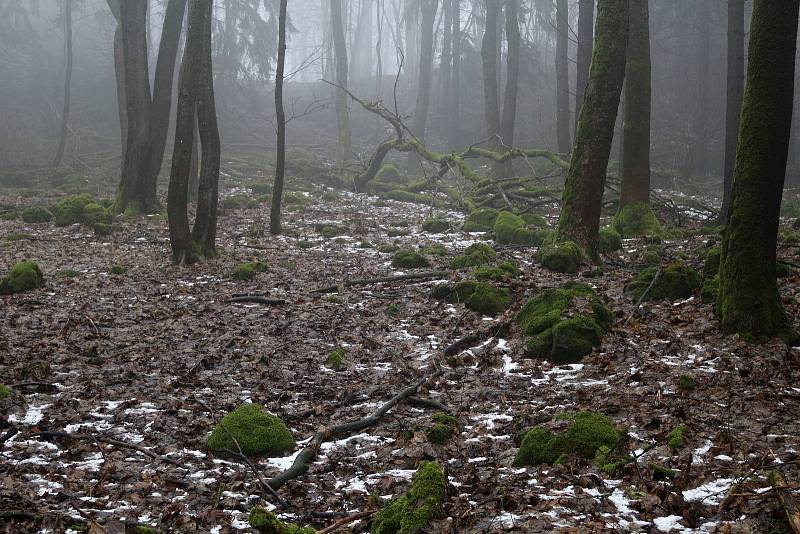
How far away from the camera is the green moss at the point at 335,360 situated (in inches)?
293

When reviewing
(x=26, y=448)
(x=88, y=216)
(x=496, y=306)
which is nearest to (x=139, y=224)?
(x=88, y=216)

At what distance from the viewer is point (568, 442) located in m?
4.70

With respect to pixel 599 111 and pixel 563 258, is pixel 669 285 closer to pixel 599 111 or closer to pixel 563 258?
pixel 563 258

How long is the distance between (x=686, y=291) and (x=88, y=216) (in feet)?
46.9

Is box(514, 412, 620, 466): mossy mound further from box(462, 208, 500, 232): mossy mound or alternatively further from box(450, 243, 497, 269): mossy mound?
box(462, 208, 500, 232): mossy mound

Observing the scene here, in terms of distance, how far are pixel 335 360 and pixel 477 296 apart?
7.86 ft

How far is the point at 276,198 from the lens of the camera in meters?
16.0

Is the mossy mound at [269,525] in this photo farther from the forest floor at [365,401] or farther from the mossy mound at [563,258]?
the mossy mound at [563,258]

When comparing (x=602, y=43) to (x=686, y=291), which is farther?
(x=602, y=43)

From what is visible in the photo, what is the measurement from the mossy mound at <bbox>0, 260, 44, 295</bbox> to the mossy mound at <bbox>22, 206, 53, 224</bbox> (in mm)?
7285

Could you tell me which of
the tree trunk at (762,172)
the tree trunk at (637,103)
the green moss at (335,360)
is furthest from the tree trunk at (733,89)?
the green moss at (335,360)

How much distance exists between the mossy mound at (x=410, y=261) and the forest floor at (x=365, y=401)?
1.07 metres

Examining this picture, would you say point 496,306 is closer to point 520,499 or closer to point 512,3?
point 520,499

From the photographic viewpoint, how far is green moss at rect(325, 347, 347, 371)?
24.4 ft
